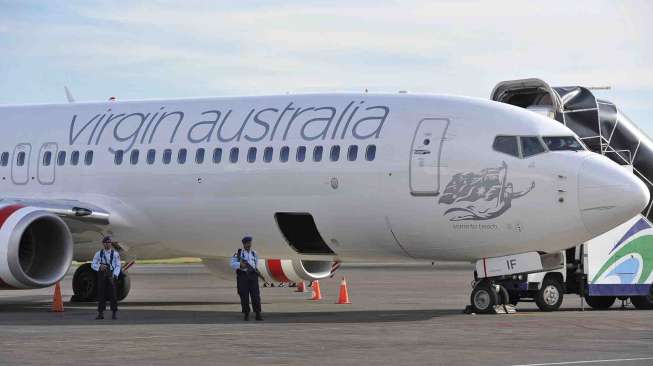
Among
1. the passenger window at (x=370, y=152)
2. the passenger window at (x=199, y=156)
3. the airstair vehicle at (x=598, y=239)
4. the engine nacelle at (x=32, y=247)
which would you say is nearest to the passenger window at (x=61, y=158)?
the engine nacelle at (x=32, y=247)

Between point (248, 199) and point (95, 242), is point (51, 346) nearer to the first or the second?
point (248, 199)

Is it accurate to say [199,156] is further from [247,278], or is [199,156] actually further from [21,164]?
[21,164]

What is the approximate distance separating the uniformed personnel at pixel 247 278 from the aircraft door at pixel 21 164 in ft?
25.2

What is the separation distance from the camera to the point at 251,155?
2673cm

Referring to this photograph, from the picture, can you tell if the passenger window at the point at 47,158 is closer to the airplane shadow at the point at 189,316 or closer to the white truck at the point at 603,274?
the airplane shadow at the point at 189,316

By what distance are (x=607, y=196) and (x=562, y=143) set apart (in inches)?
60.5

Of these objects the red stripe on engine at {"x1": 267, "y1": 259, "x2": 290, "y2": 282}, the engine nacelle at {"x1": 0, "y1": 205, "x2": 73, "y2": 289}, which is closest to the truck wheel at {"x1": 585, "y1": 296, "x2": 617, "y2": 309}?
the red stripe on engine at {"x1": 267, "y1": 259, "x2": 290, "y2": 282}

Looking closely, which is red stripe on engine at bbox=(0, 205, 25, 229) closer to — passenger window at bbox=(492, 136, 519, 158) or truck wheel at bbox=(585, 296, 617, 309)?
passenger window at bbox=(492, 136, 519, 158)

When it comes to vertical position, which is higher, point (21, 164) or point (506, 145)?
point (21, 164)

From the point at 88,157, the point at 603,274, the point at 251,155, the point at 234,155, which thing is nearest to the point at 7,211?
the point at 88,157

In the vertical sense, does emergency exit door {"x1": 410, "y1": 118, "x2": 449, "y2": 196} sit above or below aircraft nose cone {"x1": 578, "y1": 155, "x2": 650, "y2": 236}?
above

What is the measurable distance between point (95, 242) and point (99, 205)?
1155 mm

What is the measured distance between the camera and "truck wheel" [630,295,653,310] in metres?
27.7

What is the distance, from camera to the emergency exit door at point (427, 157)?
24297mm
